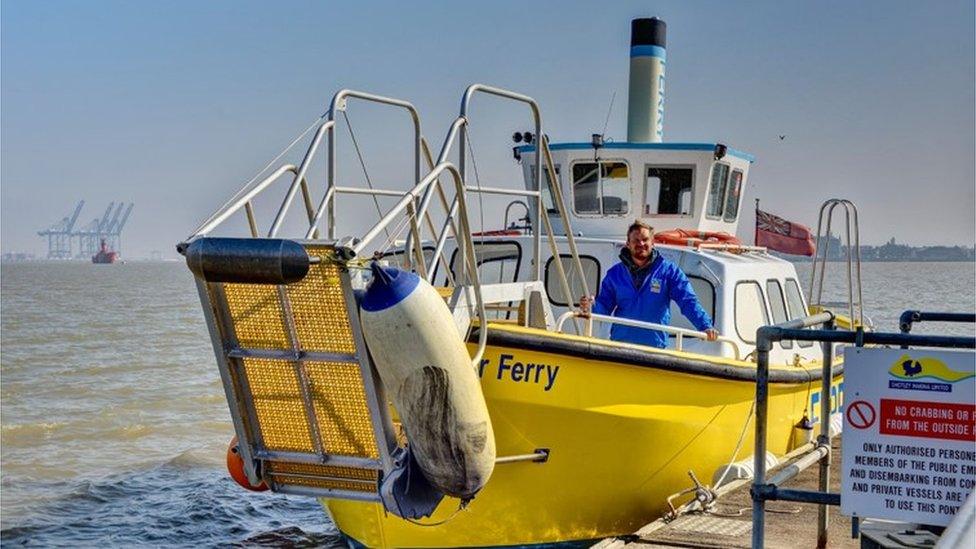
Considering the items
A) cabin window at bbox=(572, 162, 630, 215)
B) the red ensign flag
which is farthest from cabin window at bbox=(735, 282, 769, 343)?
the red ensign flag

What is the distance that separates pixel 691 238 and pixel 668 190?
3.54 ft

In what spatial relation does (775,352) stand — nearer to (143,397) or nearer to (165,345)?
(143,397)

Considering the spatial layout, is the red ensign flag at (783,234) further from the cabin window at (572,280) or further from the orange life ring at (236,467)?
the orange life ring at (236,467)

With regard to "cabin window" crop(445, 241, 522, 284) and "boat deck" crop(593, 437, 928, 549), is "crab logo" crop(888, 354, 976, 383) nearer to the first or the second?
"boat deck" crop(593, 437, 928, 549)

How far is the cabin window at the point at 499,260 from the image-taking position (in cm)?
930

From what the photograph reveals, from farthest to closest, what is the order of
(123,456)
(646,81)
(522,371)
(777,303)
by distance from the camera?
(123,456)
(646,81)
(777,303)
(522,371)

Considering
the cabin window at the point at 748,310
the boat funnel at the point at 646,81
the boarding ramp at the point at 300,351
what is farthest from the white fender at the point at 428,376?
the boat funnel at the point at 646,81

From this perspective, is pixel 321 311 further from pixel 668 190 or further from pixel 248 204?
pixel 668 190

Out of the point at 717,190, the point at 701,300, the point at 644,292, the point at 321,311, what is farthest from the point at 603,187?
the point at 321,311

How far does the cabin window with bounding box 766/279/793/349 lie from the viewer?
9.80m

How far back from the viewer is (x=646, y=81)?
38.8 feet

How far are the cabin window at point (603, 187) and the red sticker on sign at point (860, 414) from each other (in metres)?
6.10

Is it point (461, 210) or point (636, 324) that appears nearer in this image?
point (461, 210)

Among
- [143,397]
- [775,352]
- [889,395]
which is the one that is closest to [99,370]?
[143,397]
